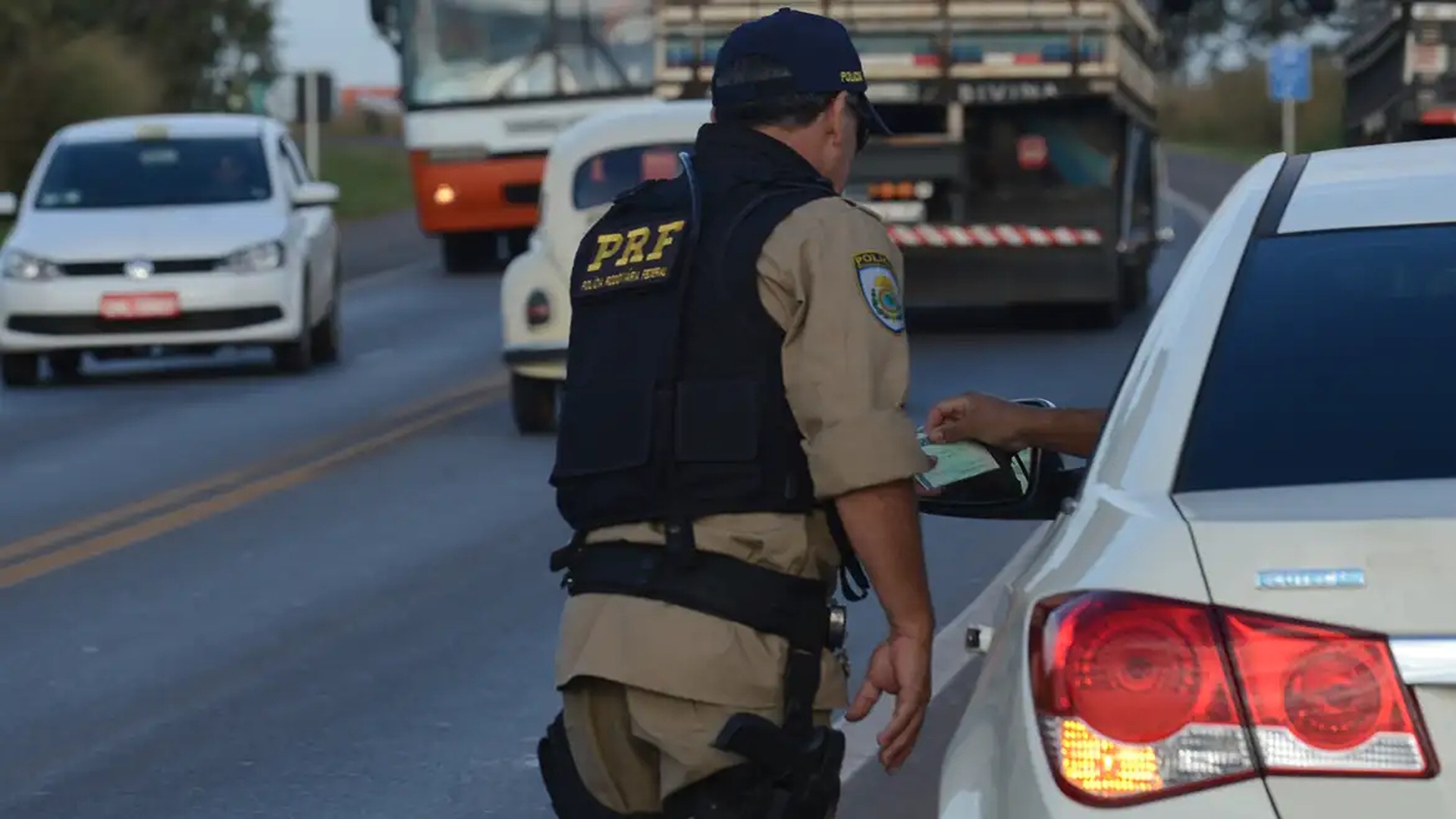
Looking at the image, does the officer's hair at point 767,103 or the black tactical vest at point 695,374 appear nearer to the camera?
the black tactical vest at point 695,374

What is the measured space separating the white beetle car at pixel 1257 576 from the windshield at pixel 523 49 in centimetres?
2472

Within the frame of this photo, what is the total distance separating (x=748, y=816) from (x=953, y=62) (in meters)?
16.5

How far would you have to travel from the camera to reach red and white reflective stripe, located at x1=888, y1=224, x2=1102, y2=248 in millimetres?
19688

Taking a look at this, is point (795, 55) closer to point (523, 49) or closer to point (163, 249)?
point (163, 249)

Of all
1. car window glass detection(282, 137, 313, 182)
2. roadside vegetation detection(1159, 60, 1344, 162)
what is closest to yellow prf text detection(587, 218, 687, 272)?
car window glass detection(282, 137, 313, 182)

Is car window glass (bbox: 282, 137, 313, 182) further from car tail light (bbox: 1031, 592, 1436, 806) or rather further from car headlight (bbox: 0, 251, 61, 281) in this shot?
car tail light (bbox: 1031, 592, 1436, 806)

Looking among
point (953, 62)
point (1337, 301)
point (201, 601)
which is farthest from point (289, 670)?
point (953, 62)

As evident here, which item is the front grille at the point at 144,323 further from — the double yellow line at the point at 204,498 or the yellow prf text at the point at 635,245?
the yellow prf text at the point at 635,245

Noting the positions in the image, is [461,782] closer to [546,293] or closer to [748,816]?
[748,816]

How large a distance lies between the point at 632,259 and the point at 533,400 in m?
11.0

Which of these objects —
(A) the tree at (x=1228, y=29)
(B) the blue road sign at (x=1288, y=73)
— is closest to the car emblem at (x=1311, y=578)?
(B) the blue road sign at (x=1288, y=73)

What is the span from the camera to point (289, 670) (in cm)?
857

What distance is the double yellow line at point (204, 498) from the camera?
11.2 m

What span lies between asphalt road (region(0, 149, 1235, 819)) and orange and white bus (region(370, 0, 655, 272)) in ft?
31.8
